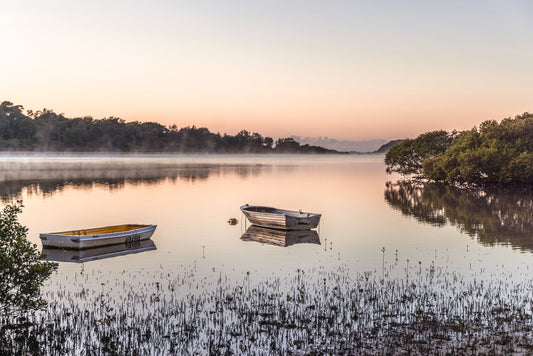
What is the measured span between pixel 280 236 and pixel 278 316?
1665 centimetres

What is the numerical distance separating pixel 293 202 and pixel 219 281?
35382 millimetres

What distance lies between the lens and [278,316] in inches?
573

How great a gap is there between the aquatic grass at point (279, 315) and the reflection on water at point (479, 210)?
37.7 feet

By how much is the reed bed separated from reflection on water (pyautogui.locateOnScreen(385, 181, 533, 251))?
11.8 meters

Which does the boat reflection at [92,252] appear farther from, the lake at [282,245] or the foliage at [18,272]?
the foliage at [18,272]

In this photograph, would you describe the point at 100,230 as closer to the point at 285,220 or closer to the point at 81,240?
the point at 81,240

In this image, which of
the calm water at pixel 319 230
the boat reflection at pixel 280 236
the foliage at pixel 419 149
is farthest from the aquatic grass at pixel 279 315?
the foliage at pixel 419 149

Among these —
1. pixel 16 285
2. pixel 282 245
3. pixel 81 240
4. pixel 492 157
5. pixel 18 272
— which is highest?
pixel 492 157

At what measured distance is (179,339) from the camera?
504 inches

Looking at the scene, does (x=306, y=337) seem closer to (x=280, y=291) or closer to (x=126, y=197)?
(x=280, y=291)

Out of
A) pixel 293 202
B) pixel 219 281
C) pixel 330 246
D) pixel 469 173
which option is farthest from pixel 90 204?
pixel 469 173

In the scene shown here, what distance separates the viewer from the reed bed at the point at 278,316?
12211 mm

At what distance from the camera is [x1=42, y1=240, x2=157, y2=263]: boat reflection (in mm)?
23719

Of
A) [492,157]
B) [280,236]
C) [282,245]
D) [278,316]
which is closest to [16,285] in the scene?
[278,316]
